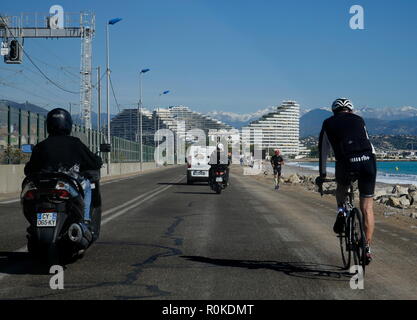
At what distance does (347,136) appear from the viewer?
22.9ft

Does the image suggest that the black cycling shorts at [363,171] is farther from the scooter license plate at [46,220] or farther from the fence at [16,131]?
the fence at [16,131]

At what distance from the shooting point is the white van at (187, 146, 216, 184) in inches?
1272

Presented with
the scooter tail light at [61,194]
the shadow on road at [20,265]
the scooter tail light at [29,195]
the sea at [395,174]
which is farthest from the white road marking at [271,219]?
the sea at [395,174]

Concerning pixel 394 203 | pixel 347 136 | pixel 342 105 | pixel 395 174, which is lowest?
pixel 395 174

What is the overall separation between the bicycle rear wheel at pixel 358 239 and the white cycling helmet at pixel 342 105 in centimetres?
112

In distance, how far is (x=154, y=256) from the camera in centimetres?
844

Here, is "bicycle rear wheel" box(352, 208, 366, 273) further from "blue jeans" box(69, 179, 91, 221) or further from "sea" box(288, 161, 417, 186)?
"sea" box(288, 161, 417, 186)

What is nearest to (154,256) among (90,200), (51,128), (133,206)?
(90,200)

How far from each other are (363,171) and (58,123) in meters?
3.44

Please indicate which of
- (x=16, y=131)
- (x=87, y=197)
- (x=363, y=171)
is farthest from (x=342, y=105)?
(x=16, y=131)

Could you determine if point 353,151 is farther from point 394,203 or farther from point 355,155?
point 394,203

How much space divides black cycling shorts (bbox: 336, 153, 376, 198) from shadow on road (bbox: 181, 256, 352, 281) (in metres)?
0.95
